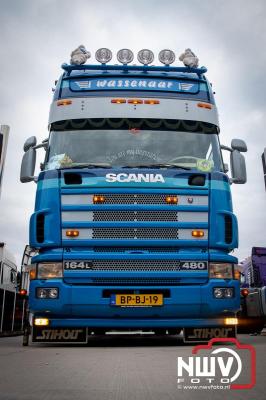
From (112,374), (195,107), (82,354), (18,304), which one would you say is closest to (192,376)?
(112,374)

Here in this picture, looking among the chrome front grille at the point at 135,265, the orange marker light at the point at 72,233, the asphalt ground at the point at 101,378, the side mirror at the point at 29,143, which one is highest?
the side mirror at the point at 29,143

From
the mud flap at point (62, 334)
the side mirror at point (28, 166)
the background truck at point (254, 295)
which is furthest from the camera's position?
the background truck at point (254, 295)

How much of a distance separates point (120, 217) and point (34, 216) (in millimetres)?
1236

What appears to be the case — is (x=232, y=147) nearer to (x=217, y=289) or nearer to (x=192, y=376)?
(x=217, y=289)

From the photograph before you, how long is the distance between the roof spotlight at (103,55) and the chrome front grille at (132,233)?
3296mm

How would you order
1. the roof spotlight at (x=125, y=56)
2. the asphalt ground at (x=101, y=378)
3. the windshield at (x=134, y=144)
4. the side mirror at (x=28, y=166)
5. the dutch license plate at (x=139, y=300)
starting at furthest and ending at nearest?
the roof spotlight at (x=125, y=56) < the side mirror at (x=28, y=166) < the windshield at (x=134, y=144) < the dutch license plate at (x=139, y=300) < the asphalt ground at (x=101, y=378)

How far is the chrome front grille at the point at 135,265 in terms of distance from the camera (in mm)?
8180

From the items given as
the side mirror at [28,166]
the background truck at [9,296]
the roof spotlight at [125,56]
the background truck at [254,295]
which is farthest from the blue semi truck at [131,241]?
the background truck at [9,296]

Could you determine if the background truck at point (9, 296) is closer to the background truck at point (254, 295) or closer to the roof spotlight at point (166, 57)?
the background truck at point (254, 295)

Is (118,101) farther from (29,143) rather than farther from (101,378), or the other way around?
(101,378)

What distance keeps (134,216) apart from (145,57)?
3.18m

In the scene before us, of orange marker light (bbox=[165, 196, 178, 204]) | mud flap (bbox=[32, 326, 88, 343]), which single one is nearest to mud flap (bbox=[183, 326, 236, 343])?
mud flap (bbox=[32, 326, 88, 343])

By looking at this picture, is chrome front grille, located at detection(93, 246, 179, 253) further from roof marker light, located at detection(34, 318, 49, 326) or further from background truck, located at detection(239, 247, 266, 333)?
background truck, located at detection(239, 247, 266, 333)

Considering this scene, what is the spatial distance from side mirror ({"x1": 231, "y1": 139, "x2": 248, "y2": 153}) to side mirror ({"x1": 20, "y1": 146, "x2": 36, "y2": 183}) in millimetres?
3224
